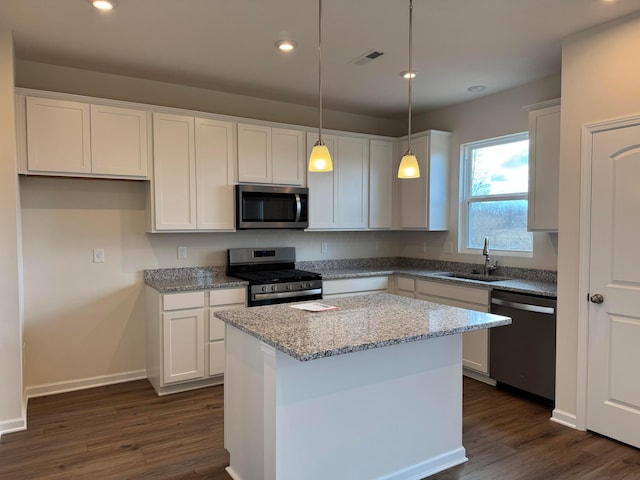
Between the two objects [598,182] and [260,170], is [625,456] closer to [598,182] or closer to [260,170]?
[598,182]

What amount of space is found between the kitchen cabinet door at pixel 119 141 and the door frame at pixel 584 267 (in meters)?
3.28

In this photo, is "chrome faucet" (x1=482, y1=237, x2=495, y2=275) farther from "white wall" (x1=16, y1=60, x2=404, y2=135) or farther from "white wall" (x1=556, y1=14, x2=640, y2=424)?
"white wall" (x1=16, y1=60, x2=404, y2=135)

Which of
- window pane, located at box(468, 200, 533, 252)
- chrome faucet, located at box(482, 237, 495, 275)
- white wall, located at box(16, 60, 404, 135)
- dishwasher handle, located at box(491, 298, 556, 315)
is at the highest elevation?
white wall, located at box(16, 60, 404, 135)

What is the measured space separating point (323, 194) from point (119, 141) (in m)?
1.98

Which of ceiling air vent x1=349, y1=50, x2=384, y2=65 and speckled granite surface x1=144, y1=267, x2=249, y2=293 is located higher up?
ceiling air vent x1=349, y1=50, x2=384, y2=65

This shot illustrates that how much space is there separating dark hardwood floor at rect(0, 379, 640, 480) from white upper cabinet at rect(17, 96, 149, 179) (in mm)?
1817

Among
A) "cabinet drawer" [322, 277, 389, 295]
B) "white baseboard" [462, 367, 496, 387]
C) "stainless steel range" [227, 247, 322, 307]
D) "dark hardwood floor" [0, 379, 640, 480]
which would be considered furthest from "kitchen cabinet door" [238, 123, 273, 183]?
"white baseboard" [462, 367, 496, 387]

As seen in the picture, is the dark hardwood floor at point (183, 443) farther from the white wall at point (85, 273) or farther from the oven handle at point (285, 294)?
the oven handle at point (285, 294)

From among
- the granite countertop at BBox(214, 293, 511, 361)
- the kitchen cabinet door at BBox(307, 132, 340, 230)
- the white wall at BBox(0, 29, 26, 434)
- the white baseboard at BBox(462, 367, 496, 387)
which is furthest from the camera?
the kitchen cabinet door at BBox(307, 132, 340, 230)

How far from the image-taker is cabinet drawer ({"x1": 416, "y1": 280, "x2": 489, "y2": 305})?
12.5ft

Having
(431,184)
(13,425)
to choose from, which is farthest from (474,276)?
(13,425)

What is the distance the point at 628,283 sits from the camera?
2.78 metres

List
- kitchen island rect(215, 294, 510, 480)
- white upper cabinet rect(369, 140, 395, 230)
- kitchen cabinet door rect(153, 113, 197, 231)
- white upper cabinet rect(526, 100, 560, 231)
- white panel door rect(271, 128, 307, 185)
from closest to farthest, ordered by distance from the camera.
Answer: kitchen island rect(215, 294, 510, 480) < white upper cabinet rect(526, 100, 560, 231) < kitchen cabinet door rect(153, 113, 197, 231) < white panel door rect(271, 128, 307, 185) < white upper cabinet rect(369, 140, 395, 230)

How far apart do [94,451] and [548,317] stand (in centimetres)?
323
